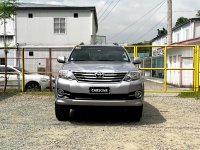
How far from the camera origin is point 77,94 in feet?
28.0

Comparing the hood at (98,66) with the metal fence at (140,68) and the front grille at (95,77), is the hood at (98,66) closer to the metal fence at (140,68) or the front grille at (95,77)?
the front grille at (95,77)

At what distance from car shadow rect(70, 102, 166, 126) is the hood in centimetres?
93

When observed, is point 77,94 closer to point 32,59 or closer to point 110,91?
point 110,91

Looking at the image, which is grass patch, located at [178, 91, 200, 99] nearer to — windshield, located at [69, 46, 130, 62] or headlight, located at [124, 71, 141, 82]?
windshield, located at [69, 46, 130, 62]

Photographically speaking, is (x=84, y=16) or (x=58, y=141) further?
(x=84, y=16)

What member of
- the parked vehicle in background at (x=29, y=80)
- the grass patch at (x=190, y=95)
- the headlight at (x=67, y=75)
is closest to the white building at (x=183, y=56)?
the grass patch at (x=190, y=95)

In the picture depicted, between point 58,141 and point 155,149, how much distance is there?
6.01 ft

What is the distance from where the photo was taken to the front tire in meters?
8.97

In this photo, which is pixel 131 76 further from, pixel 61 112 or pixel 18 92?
pixel 18 92

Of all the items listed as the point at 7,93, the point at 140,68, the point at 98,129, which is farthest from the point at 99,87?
the point at 7,93

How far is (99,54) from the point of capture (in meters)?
10.2

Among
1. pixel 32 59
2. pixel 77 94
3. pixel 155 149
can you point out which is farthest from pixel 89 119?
pixel 32 59

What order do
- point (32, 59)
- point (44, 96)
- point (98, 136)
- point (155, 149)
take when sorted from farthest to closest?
point (32, 59), point (44, 96), point (98, 136), point (155, 149)

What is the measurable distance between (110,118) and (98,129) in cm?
165
